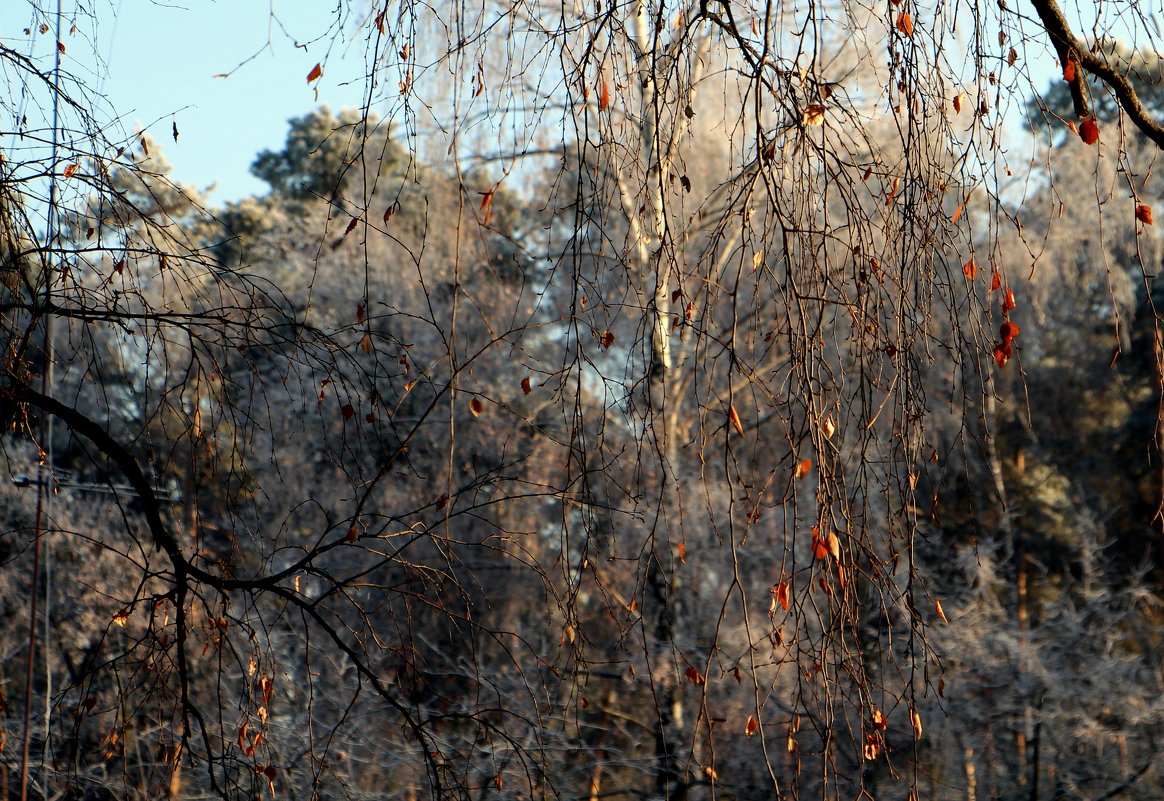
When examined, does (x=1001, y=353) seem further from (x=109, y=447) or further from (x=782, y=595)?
(x=109, y=447)

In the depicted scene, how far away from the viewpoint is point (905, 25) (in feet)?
5.46

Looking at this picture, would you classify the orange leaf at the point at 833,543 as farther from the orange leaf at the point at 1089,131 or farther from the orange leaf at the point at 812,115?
the orange leaf at the point at 1089,131

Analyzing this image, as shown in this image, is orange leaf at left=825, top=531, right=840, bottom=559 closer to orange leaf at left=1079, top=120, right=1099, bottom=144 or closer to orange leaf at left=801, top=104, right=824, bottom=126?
orange leaf at left=801, top=104, right=824, bottom=126

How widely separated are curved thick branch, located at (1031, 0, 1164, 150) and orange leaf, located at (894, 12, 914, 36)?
9.6 inches

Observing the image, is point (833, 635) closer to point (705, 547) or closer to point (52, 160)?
point (52, 160)

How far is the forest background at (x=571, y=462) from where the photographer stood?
1920 mm

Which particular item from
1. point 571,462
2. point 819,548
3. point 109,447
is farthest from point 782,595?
point 571,462

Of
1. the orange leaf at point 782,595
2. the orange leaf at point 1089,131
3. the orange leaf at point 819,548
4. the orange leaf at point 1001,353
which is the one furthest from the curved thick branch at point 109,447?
the orange leaf at point 1089,131

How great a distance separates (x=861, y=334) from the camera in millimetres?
1575

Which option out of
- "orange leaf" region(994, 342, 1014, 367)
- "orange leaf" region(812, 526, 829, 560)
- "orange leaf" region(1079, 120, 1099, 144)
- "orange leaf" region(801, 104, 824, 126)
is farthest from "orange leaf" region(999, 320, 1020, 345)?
"orange leaf" region(812, 526, 829, 560)

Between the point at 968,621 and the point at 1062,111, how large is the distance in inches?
370

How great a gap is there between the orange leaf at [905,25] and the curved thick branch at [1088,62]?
0.24m

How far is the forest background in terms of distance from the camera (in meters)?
1.92

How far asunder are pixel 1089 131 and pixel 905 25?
34cm
